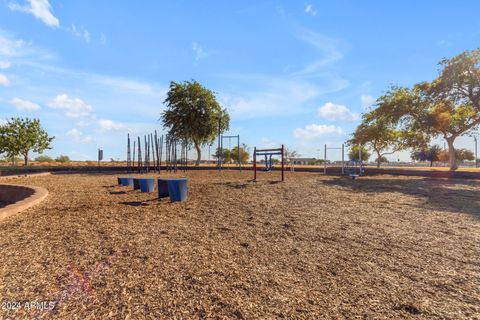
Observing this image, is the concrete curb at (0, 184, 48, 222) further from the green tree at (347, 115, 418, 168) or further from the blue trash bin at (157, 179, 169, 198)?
the green tree at (347, 115, 418, 168)

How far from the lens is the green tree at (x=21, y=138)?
3565 centimetres

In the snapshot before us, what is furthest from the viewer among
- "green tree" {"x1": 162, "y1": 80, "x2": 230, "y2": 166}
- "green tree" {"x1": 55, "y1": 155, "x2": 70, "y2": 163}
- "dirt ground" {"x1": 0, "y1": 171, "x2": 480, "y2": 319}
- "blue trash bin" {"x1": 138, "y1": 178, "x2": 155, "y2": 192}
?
"green tree" {"x1": 55, "y1": 155, "x2": 70, "y2": 163}

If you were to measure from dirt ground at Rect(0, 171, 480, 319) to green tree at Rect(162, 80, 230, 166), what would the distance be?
25.1 meters

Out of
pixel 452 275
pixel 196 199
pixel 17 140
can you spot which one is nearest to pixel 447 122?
pixel 196 199

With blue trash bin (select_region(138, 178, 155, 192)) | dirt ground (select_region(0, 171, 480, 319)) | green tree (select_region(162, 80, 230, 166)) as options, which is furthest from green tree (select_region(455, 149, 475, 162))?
blue trash bin (select_region(138, 178, 155, 192))

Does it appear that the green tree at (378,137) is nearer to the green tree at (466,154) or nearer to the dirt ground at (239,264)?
the dirt ground at (239,264)

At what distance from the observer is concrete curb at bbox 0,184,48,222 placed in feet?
20.8

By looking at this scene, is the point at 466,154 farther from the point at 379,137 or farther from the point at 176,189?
the point at 176,189

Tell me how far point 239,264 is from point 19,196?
9674 mm

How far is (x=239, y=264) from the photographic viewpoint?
3.57 metres

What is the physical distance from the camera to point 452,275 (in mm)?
3334

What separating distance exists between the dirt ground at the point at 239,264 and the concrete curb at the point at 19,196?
0.25 metres

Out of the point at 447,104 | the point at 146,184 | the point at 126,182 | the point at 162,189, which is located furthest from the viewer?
the point at 447,104

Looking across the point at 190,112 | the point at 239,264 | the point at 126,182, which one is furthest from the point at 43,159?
the point at 239,264
